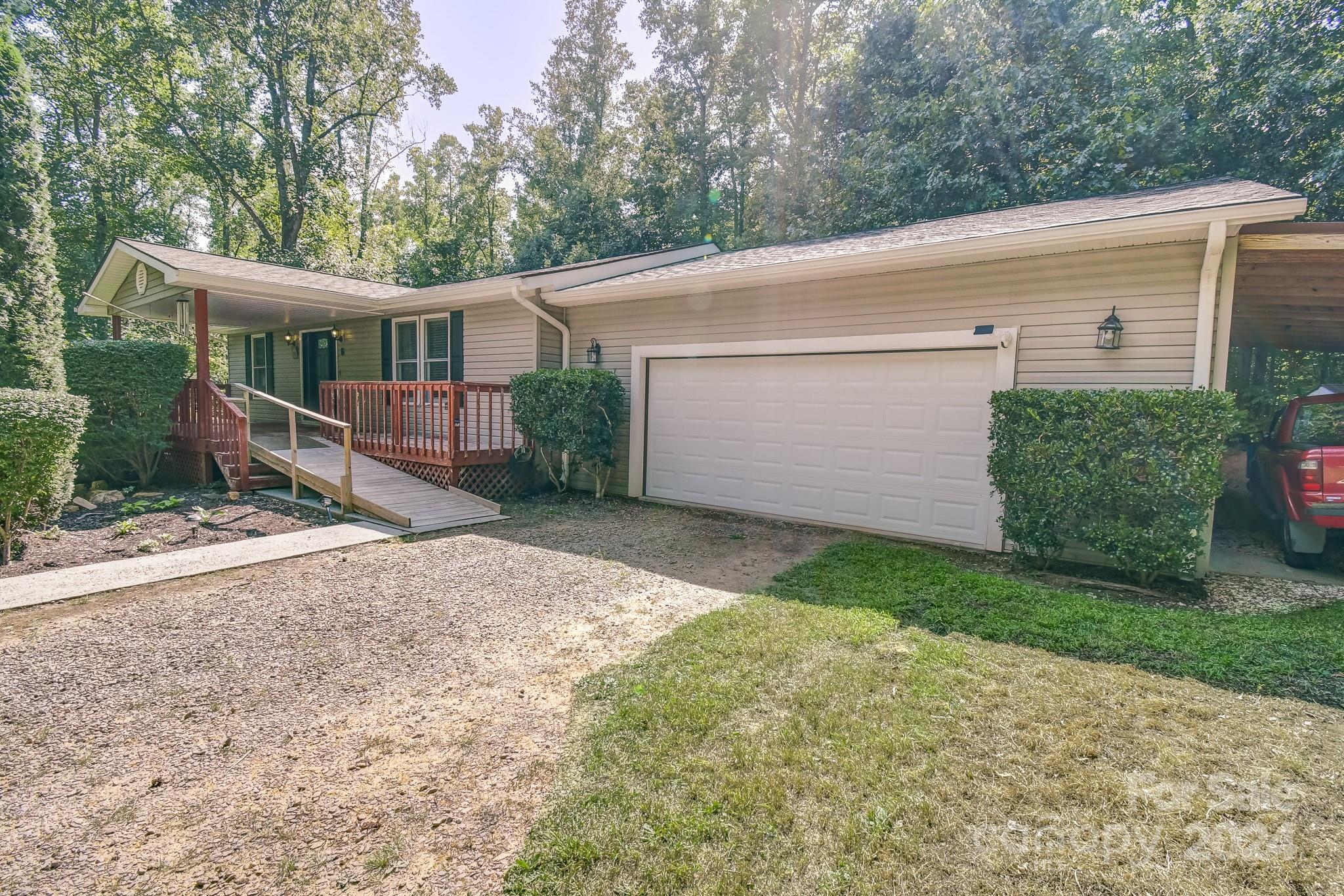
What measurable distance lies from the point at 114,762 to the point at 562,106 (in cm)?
→ 2515

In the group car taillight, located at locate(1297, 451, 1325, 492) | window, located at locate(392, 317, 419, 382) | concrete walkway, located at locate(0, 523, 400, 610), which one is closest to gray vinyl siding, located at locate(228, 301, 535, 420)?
window, located at locate(392, 317, 419, 382)

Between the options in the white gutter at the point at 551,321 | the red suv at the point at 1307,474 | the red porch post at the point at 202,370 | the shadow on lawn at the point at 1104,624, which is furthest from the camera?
the white gutter at the point at 551,321

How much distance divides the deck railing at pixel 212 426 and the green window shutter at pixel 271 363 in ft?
18.3

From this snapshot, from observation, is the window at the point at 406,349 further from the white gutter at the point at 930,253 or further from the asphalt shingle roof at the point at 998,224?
the asphalt shingle roof at the point at 998,224

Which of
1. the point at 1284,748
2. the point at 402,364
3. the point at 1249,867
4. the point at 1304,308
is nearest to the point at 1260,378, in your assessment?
the point at 1304,308

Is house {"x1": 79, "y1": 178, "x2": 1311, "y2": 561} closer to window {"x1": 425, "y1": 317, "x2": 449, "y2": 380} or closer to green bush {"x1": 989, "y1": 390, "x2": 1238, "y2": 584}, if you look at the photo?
window {"x1": 425, "y1": 317, "x2": 449, "y2": 380}

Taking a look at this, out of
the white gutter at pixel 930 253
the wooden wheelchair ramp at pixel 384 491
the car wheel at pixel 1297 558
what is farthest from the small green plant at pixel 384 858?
the car wheel at pixel 1297 558

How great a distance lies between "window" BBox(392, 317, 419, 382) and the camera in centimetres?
1093

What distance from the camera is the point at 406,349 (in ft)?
36.5

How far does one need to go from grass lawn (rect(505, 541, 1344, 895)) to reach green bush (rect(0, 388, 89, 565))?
5458 mm

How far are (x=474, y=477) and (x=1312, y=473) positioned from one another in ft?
29.1

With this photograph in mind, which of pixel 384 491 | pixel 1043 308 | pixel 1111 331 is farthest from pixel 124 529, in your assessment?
pixel 1111 331

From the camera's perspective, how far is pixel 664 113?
20922 mm

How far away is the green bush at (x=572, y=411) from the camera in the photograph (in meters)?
8.11
